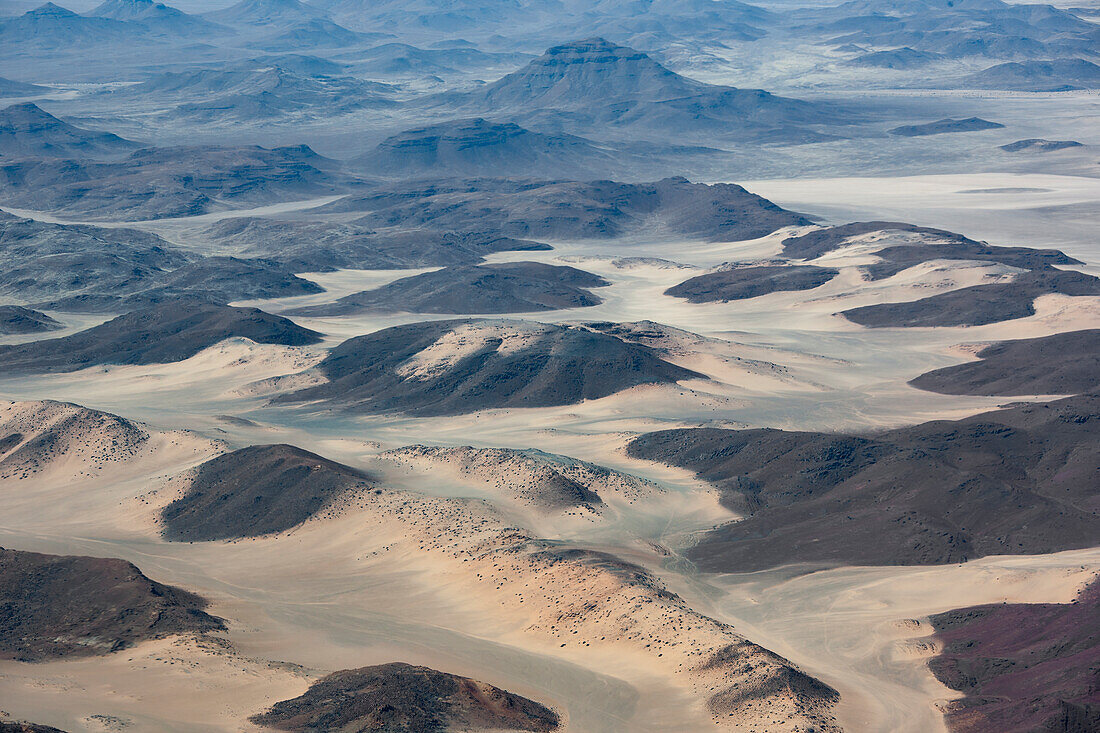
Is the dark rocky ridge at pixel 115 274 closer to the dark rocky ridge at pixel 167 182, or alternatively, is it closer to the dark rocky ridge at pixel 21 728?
the dark rocky ridge at pixel 167 182

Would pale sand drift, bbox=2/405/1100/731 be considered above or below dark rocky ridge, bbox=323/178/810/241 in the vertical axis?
above

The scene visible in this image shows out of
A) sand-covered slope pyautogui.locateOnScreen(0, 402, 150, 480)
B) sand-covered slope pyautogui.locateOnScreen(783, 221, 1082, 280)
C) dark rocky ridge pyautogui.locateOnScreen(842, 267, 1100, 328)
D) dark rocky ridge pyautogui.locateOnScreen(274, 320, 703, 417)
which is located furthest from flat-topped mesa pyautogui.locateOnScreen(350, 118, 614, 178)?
sand-covered slope pyautogui.locateOnScreen(0, 402, 150, 480)

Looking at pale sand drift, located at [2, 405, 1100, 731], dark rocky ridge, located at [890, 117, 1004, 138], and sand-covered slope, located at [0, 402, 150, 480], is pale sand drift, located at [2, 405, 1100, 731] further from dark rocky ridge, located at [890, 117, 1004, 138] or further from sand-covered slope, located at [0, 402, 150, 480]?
dark rocky ridge, located at [890, 117, 1004, 138]

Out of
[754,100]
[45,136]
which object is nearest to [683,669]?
[45,136]

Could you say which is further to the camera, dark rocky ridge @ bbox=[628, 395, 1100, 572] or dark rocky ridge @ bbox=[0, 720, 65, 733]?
dark rocky ridge @ bbox=[628, 395, 1100, 572]

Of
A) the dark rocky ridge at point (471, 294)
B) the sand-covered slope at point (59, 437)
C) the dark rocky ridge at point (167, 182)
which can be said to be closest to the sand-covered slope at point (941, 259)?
the dark rocky ridge at point (471, 294)

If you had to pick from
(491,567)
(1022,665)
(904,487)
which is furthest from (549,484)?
(1022,665)

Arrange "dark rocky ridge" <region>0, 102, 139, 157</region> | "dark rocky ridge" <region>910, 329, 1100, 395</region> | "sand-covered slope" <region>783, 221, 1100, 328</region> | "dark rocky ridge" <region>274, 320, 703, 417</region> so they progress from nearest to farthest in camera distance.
Result: "dark rocky ridge" <region>274, 320, 703, 417</region>, "dark rocky ridge" <region>910, 329, 1100, 395</region>, "sand-covered slope" <region>783, 221, 1100, 328</region>, "dark rocky ridge" <region>0, 102, 139, 157</region>
